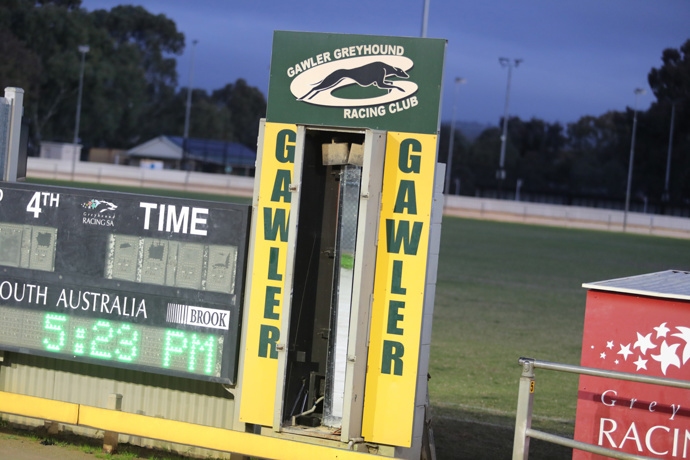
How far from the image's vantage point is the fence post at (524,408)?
496 centimetres

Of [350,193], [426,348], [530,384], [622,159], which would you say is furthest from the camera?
[622,159]

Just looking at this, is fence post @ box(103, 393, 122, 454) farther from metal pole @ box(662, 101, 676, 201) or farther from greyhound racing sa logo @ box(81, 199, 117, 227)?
metal pole @ box(662, 101, 676, 201)

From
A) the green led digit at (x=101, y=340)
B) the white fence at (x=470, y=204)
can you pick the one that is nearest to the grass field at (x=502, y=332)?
the green led digit at (x=101, y=340)

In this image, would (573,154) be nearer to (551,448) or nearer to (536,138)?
(536,138)

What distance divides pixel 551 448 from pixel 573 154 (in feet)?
298

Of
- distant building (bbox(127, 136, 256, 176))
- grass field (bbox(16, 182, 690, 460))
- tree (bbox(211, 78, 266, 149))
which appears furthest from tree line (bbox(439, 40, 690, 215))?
grass field (bbox(16, 182, 690, 460))

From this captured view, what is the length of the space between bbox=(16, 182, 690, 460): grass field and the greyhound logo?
3.21 metres

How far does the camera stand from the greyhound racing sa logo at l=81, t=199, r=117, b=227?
251 inches

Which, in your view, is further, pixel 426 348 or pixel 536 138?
pixel 536 138

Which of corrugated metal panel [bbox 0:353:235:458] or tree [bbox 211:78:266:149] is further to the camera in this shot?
tree [bbox 211:78:266:149]

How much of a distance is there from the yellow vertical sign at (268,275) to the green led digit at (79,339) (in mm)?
1312

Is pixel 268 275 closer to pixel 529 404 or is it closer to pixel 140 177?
pixel 529 404

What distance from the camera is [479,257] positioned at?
2744 centimetres

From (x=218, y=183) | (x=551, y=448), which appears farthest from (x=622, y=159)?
(x=551, y=448)
